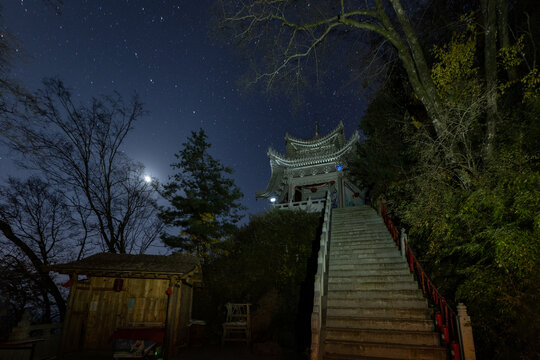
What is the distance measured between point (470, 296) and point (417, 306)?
1.43 meters

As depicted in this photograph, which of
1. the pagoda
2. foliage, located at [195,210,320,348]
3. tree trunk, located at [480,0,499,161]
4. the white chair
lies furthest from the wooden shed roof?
tree trunk, located at [480,0,499,161]

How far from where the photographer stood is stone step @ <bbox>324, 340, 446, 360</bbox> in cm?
527

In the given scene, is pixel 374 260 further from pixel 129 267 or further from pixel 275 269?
pixel 129 267

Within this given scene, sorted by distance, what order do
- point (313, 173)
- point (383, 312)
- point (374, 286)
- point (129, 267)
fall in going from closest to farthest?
point (383, 312), point (374, 286), point (129, 267), point (313, 173)

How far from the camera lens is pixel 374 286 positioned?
7.49 metres

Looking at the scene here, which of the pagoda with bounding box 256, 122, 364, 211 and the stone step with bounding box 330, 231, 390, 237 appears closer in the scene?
the stone step with bounding box 330, 231, 390, 237

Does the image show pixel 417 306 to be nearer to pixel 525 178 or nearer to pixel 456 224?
pixel 456 224

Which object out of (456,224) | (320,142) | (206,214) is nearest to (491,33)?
(456,224)

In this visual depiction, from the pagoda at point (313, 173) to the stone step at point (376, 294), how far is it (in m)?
9.07

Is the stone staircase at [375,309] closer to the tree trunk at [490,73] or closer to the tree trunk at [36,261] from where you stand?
the tree trunk at [490,73]

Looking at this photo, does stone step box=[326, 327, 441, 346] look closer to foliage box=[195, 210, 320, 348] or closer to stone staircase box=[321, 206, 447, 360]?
stone staircase box=[321, 206, 447, 360]

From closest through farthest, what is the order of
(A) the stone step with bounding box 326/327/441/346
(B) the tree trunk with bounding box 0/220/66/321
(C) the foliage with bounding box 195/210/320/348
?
(A) the stone step with bounding box 326/327/441/346 → (C) the foliage with bounding box 195/210/320/348 → (B) the tree trunk with bounding box 0/220/66/321

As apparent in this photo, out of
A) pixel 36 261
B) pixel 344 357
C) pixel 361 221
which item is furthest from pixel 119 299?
pixel 361 221

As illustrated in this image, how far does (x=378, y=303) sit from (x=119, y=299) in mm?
9108
